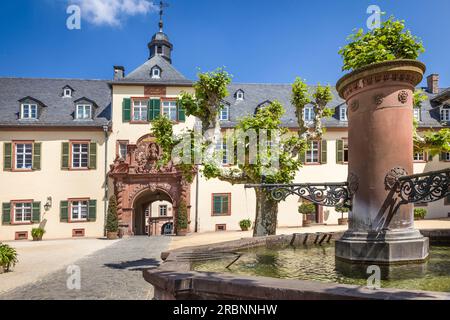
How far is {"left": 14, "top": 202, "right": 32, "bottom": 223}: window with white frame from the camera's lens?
22.2 m

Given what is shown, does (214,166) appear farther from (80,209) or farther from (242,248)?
(80,209)

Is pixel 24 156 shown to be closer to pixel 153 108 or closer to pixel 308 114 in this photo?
pixel 153 108

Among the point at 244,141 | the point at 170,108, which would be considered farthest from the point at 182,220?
the point at 244,141

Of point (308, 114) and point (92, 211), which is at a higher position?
point (308, 114)

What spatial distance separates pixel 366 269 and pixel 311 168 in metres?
21.2

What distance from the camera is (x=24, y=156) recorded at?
74.7ft

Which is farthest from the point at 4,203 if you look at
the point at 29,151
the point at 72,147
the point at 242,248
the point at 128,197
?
the point at 242,248

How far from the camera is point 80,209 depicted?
891 inches

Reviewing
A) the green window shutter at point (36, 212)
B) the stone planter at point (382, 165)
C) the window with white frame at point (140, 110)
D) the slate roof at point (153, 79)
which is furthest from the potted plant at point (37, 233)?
the stone planter at point (382, 165)

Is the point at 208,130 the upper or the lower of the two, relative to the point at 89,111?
lower

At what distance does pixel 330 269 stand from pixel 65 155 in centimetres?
2184

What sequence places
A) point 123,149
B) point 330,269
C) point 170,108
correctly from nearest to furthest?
point 330,269 < point 123,149 < point 170,108

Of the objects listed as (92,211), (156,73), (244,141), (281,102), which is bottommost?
(92,211)
